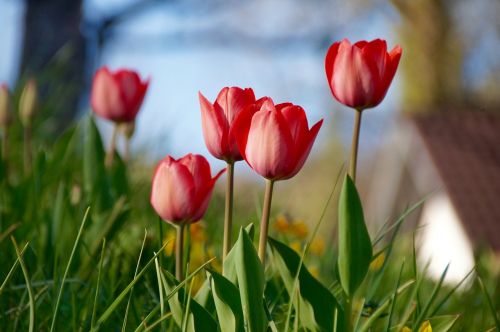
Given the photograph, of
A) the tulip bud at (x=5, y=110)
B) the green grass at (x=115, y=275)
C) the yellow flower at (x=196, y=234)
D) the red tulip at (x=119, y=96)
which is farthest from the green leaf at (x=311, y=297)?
the tulip bud at (x=5, y=110)

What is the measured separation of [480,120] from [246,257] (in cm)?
1143

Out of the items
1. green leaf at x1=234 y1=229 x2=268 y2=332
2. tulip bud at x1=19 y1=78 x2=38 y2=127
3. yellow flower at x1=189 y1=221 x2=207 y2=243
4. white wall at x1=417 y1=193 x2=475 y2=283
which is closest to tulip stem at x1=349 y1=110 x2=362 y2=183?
green leaf at x1=234 y1=229 x2=268 y2=332

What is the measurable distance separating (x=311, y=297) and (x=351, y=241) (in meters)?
0.10

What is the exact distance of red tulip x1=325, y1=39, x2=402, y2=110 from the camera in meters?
1.21

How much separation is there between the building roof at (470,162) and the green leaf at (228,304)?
29.0ft

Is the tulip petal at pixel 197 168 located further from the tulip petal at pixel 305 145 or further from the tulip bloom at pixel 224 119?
the tulip petal at pixel 305 145

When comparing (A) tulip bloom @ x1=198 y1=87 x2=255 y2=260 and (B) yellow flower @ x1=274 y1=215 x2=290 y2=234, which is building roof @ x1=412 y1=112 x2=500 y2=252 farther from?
(A) tulip bloom @ x1=198 y1=87 x2=255 y2=260

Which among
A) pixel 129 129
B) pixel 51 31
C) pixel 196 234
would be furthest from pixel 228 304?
pixel 51 31

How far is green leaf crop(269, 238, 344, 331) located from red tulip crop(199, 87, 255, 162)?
6.2 inches

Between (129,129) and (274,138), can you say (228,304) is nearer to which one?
(274,138)

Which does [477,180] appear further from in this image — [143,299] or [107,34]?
[143,299]

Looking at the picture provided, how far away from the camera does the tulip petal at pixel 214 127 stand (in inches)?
46.0

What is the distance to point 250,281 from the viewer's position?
1.09m

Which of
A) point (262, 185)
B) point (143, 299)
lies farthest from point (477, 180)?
point (143, 299)
